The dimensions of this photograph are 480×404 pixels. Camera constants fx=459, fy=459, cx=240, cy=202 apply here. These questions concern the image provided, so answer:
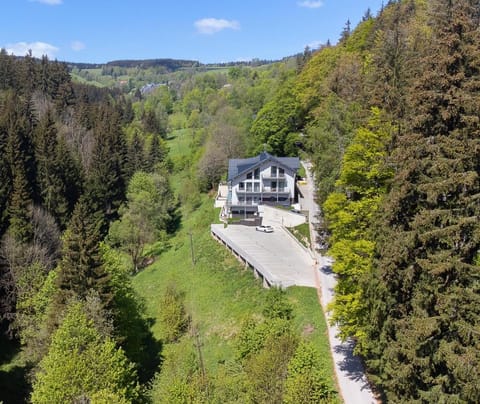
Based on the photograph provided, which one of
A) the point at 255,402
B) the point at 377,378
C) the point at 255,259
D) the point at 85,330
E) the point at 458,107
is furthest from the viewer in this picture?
the point at 255,259

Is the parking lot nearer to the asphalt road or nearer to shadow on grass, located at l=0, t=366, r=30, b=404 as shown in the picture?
the asphalt road

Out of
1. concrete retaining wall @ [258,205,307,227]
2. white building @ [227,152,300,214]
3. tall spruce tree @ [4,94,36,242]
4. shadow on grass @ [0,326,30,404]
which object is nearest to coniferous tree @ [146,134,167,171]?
tall spruce tree @ [4,94,36,242]

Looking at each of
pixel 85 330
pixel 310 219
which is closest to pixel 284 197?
pixel 310 219

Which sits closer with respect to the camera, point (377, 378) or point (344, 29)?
point (377, 378)

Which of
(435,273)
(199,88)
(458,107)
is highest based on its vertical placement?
(199,88)

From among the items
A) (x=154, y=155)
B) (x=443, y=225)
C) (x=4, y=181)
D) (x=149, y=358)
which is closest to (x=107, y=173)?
(x=4, y=181)

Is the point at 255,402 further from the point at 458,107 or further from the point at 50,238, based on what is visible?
the point at 50,238

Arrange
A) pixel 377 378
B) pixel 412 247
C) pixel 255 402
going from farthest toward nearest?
pixel 255 402 → pixel 377 378 → pixel 412 247
